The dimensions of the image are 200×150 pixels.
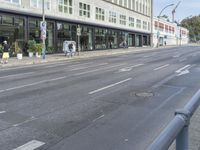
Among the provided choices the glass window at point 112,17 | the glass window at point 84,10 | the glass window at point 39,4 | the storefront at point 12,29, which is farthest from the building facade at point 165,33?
the storefront at point 12,29

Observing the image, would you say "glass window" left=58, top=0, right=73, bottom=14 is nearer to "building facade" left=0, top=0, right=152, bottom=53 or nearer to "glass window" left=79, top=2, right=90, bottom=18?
"building facade" left=0, top=0, right=152, bottom=53

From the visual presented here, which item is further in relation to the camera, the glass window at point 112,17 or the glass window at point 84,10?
the glass window at point 112,17

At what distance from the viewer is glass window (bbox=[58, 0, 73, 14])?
40562 mm

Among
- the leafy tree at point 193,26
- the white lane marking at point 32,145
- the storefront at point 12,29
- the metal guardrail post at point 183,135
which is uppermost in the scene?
the leafy tree at point 193,26

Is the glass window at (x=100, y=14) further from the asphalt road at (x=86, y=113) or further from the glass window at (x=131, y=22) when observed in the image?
the asphalt road at (x=86, y=113)

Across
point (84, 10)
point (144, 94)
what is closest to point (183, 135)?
point (144, 94)

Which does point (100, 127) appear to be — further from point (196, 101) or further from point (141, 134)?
point (196, 101)

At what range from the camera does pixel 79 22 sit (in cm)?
4544

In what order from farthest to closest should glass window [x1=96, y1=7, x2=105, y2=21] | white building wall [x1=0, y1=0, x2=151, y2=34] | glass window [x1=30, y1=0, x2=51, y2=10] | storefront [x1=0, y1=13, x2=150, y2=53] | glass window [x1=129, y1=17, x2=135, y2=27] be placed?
1. glass window [x1=129, y1=17, x2=135, y2=27]
2. glass window [x1=96, y1=7, x2=105, y2=21]
3. glass window [x1=30, y1=0, x2=51, y2=10]
4. white building wall [x1=0, y1=0, x2=151, y2=34]
5. storefront [x1=0, y1=13, x2=150, y2=53]

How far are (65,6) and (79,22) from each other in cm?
417

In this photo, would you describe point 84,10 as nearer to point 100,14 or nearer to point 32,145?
point 100,14

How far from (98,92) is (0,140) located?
604cm

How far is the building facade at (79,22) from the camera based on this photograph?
33094mm

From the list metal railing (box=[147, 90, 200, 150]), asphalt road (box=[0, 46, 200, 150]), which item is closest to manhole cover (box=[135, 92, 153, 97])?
asphalt road (box=[0, 46, 200, 150])
